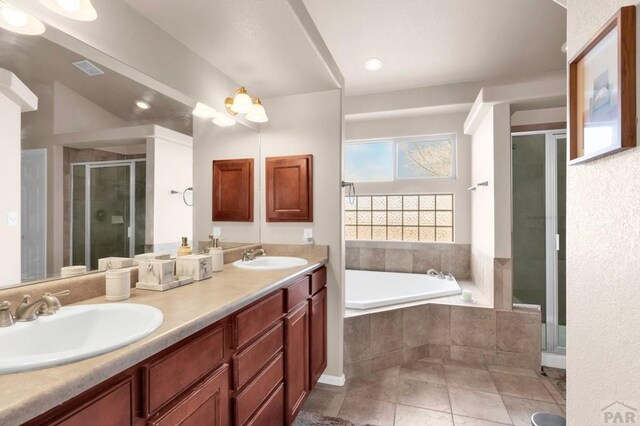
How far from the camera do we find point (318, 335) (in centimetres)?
226

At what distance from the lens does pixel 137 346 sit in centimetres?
79

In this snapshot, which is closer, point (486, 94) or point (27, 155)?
point (27, 155)

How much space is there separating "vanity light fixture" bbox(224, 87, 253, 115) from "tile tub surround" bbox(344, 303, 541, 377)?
176cm

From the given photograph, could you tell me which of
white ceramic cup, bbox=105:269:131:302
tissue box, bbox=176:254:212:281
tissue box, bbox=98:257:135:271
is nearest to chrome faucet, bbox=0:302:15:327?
white ceramic cup, bbox=105:269:131:302

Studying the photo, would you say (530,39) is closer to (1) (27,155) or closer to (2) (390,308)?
(2) (390,308)

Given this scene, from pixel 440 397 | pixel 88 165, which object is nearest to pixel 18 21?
pixel 88 165

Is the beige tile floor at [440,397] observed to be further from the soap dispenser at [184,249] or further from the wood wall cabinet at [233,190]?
the wood wall cabinet at [233,190]

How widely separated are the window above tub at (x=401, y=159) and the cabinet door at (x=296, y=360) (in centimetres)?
235

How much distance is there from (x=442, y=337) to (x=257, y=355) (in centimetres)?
202

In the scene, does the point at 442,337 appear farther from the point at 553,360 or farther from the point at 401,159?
the point at 401,159

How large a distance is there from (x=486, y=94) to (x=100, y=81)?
8.97 feet

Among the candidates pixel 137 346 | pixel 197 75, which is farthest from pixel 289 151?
pixel 137 346

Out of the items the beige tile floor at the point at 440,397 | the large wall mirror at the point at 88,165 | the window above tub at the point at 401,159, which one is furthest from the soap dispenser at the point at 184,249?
the window above tub at the point at 401,159

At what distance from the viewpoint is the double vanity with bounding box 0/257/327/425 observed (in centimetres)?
65
